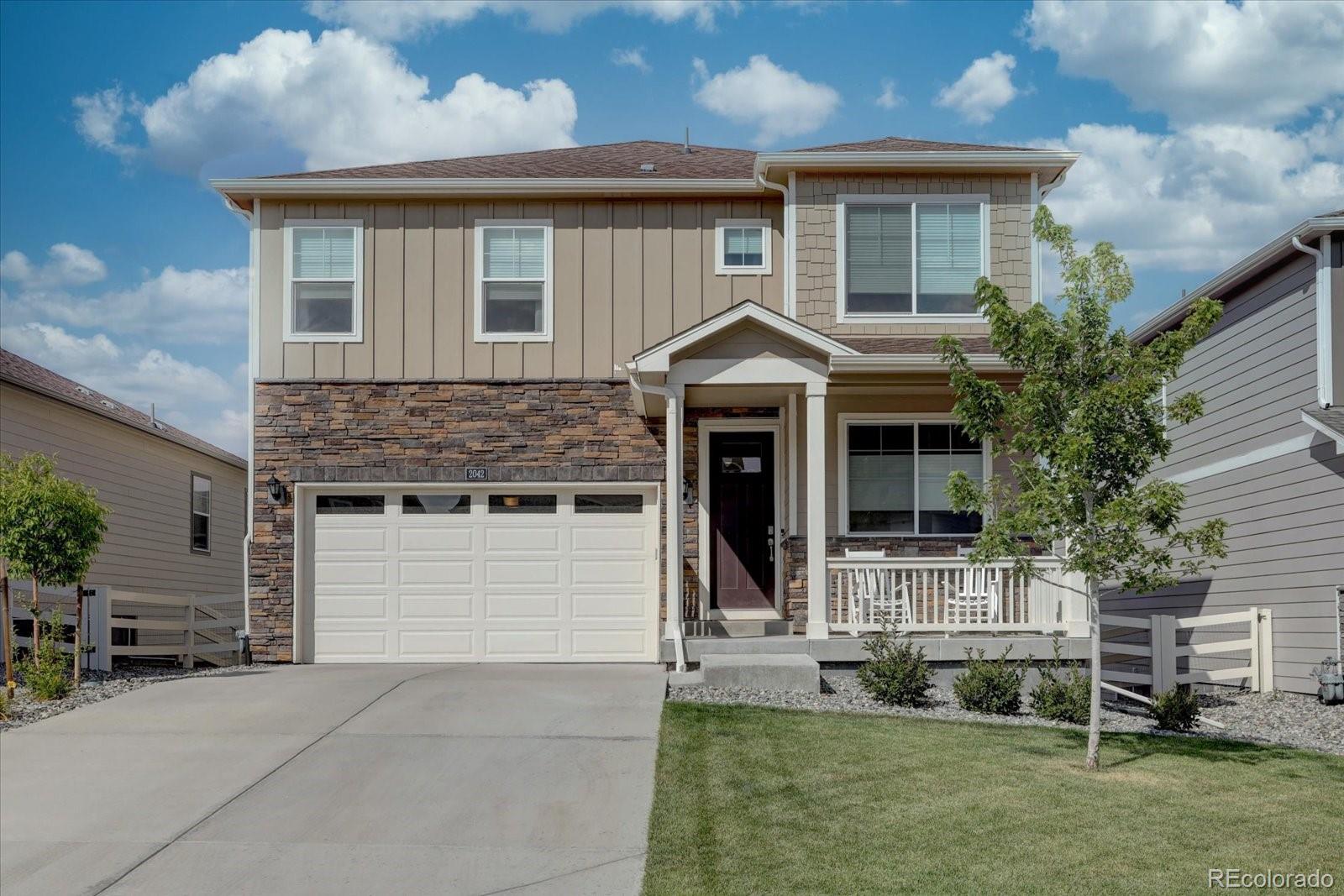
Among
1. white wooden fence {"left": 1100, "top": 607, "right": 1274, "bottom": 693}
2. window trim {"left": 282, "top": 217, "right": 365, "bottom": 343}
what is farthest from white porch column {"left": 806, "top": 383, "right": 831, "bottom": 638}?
window trim {"left": 282, "top": 217, "right": 365, "bottom": 343}

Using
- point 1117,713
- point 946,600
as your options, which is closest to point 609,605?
point 946,600

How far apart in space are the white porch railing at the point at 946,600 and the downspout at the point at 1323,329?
338cm

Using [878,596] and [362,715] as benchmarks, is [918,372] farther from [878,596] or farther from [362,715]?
[362,715]

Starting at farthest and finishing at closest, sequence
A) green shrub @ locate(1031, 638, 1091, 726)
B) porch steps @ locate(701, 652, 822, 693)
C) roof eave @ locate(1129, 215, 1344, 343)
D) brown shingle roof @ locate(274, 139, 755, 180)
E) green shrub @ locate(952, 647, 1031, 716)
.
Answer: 1. brown shingle roof @ locate(274, 139, 755, 180)
2. roof eave @ locate(1129, 215, 1344, 343)
3. porch steps @ locate(701, 652, 822, 693)
4. green shrub @ locate(952, 647, 1031, 716)
5. green shrub @ locate(1031, 638, 1091, 726)

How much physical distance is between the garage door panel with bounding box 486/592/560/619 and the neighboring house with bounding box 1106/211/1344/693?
25.0ft

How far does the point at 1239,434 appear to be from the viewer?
15.1 m

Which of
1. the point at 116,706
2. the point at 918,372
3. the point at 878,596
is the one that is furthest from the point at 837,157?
the point at 116,706

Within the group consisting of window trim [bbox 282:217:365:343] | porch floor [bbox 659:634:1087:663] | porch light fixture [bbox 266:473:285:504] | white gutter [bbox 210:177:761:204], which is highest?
white gutter [bbox 210:177:761:204]

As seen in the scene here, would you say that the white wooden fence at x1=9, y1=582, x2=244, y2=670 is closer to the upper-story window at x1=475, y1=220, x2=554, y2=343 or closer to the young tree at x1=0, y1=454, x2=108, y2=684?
the young tree at x1=0, y1=454, x2=108, y2=684

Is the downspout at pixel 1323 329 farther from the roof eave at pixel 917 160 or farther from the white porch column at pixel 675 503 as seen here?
the white porch column at pixel 675 503

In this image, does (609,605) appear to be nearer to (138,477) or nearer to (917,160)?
(917,160)

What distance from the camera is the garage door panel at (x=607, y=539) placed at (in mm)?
14617

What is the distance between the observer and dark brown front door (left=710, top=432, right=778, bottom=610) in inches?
584

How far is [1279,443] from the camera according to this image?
13945 millimetres
